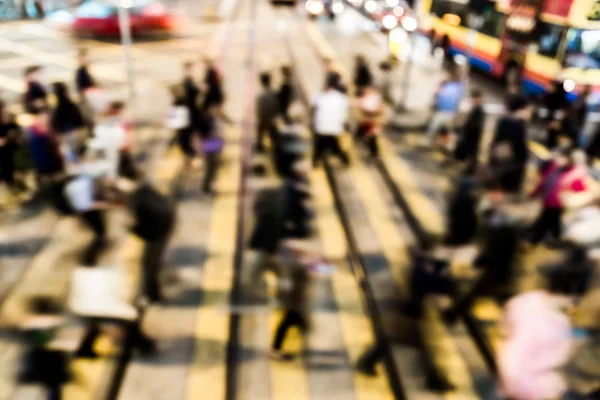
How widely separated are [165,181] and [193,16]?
56.1ft

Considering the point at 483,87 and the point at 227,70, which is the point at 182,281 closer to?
the point at 227,70

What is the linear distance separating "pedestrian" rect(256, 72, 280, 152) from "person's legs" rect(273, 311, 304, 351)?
4233 millimetres

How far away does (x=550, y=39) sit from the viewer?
11.0m

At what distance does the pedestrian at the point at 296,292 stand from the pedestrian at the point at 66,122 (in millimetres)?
4695

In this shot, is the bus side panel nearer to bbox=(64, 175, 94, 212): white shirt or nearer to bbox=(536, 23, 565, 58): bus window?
bbox=(536, 23, 565, 58): bus window

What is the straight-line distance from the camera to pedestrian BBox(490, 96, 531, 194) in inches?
281

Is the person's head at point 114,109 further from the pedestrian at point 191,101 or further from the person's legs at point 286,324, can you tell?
the person's legs at point 286,324

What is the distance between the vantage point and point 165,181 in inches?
317

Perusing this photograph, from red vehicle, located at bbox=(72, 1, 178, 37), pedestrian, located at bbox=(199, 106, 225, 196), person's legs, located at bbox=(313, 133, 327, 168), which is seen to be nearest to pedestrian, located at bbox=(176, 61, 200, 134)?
pedestrian, located at bbox=(199, 106, 225, 196)

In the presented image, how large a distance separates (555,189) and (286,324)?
3.81m

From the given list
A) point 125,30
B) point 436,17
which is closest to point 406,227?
point 125,30

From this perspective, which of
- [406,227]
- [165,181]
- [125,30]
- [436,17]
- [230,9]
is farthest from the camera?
[230,9]

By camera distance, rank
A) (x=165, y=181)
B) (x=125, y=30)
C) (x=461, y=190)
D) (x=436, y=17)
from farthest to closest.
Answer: (x=436, y=17) < (x=125, y=30) < (x=165, y=181) < (x=461, y=190)

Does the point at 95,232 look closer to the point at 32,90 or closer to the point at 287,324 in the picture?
the point at 287,324
